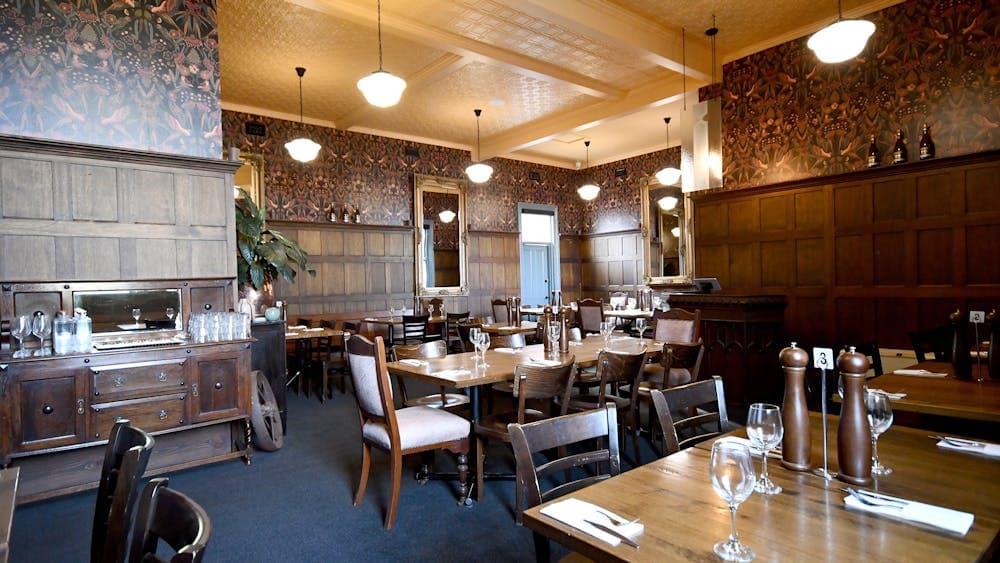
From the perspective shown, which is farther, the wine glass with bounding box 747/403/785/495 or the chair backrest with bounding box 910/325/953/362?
the chair backrest with bounding box 910/325/953/362

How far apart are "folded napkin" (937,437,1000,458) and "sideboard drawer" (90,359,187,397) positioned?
4298 millimetres

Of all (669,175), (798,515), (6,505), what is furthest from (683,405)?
(669,175)

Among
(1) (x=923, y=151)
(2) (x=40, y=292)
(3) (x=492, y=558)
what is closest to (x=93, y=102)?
(2) (x=40, y=292)

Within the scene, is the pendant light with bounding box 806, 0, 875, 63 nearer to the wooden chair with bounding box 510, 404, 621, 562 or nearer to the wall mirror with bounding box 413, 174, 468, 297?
the wooden chair with bounding box 510, 404, 621, 562

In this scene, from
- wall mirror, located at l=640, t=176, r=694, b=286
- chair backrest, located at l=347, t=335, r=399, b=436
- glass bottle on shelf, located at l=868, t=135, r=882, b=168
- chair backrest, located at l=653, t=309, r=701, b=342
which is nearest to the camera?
chair backrest, located at l=347, t=335, r=399, b=436

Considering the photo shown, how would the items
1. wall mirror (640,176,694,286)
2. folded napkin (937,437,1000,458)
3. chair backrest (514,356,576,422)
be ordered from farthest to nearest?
wall mirror (640,176,694,286)
chair backrest (514,356,576,422)
folded napkin (937,437,1000,458)

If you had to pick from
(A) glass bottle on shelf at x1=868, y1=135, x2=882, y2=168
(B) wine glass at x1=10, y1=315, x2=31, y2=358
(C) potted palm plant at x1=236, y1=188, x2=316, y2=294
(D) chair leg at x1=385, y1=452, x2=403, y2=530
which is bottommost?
(D) chair leg at x1=385, y1=452, x2=403, y2=530

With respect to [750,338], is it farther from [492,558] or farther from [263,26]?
[263,26]

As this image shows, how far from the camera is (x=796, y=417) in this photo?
160cm

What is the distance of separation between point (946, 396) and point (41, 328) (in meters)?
5.17

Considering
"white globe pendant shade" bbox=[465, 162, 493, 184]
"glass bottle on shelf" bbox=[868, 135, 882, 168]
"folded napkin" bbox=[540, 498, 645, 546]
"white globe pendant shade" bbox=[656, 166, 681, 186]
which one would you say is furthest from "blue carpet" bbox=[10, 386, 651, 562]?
"white globe pendant shade" bbox=[656, 166, 681, 186]

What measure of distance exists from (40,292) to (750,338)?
5877 millimetres

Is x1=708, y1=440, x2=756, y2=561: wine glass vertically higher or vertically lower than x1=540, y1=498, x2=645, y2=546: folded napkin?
higher

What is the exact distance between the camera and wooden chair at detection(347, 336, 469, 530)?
302 centimetres
